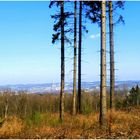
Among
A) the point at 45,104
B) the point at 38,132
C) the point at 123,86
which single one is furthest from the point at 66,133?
the point at 123,86

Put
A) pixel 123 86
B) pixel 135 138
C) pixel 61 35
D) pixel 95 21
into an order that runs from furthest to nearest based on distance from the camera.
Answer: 1. pixel 123 86
2. pixel 95 21
3. pixel 61 35
4. pixel 135 138

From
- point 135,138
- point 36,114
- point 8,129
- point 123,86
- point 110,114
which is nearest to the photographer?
point 135,138

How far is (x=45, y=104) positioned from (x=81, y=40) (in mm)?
72084

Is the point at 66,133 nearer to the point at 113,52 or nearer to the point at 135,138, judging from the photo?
the point at 135,138

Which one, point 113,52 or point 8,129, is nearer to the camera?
point 8,129

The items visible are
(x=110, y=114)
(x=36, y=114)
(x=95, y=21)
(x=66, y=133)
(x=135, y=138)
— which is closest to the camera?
(x=135, y=138)

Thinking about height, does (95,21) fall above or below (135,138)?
above

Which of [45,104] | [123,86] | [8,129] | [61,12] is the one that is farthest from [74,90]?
[123,86]

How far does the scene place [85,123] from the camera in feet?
56.0

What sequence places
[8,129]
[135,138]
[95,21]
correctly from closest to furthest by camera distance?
[135,138]
[8,129]
[95,21]

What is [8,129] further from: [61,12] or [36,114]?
[61,12]

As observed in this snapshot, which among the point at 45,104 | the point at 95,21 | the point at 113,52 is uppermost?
the point at 95,21

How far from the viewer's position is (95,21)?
26984 mm

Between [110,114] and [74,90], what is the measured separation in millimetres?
7862
